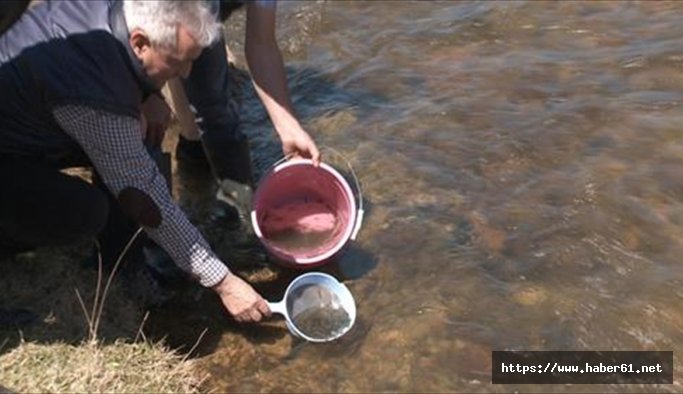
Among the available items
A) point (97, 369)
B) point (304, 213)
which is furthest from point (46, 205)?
point (304, 213)

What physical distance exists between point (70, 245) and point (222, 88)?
3.30ft

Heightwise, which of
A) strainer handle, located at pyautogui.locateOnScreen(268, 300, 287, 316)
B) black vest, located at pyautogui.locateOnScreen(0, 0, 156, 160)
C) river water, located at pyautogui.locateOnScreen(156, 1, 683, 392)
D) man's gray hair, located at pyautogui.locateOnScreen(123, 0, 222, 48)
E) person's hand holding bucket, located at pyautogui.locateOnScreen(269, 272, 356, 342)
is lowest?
river water, located at pyautogui.locateOnScreen(156, 1, 683, 392)

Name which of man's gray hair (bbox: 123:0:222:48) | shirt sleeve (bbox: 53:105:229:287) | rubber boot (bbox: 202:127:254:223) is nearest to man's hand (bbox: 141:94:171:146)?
shirt sleeve (bbox: 53:105:229:287)

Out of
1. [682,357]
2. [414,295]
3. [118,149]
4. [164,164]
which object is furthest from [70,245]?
[682,357]

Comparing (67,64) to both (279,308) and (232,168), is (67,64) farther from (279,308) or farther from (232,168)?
(232,168)

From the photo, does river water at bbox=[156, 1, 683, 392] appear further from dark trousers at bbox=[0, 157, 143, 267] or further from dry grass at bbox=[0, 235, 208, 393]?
dark trousers at bbox=[0, 157, 143, 267]

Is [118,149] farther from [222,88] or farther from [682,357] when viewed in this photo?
[682,357]

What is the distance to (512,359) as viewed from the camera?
129 inches

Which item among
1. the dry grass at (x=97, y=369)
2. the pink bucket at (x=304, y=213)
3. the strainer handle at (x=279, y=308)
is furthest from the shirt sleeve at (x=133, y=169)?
the pink bucket at (x=304, y=213)

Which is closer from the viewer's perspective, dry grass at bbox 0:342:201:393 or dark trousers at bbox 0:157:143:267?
dry grass at bbox 0:342:201:393

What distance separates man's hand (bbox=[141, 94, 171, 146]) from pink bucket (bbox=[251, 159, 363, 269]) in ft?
1.64

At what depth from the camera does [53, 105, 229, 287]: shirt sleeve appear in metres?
2.77

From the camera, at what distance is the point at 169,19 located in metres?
2.59

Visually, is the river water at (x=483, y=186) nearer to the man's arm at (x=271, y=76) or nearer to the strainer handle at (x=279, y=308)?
the strainer handle at (x=279, y=308)
